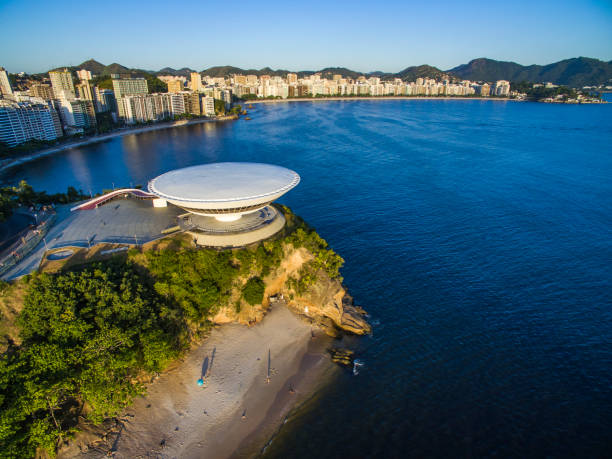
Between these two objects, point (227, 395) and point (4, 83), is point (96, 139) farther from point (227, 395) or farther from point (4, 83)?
point (227, 395)

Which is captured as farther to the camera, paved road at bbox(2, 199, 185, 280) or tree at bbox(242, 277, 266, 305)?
tree at bbox(242, 277, 266, 305)

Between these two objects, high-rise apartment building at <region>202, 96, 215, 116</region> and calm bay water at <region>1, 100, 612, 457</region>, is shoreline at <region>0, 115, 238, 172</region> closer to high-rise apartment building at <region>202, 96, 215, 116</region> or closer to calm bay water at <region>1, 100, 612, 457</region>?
calm bay water at <region>1, 100, 612, 457</region>

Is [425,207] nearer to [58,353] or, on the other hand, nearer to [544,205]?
[544,205]

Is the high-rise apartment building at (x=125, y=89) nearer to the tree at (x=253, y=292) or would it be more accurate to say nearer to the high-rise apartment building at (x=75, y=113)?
the high-rise apartment building at (x=75, y=113)

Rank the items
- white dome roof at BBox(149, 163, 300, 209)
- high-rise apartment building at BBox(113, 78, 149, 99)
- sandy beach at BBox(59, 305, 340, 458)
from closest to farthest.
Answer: sandy beach at BBox(59, 305, 340, 458)
white dome roof at BBox(149, 163, 300, 209)
high-rise apartment building at BBox(113, 78, 149, 99)

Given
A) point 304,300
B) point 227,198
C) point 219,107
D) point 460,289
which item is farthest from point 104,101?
point 460,289

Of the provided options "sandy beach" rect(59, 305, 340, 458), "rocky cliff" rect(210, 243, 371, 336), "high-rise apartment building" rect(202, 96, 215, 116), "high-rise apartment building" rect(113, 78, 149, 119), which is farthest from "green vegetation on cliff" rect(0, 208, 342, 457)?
"high-rise apartment building" rect(202, 96, 215, 116)
